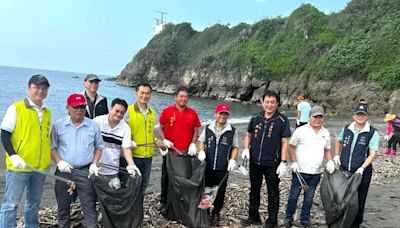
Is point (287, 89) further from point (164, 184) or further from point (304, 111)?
point (164, 184)

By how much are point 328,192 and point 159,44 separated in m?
87.7

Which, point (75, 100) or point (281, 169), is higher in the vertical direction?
point (75, 100)

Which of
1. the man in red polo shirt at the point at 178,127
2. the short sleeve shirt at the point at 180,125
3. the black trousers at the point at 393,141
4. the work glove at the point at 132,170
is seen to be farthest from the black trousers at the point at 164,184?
the black trousers at the point at 393,141

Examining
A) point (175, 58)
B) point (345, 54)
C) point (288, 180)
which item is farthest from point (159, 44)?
point (288, 180)

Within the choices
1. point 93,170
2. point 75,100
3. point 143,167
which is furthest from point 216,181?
point 75,100

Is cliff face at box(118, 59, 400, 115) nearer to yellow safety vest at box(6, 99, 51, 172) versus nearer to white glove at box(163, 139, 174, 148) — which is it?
white glove at box(163, 139, 174, 148)

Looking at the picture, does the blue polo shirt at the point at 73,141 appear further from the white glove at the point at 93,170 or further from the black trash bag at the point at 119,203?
the black trash bag at the point at 119,203

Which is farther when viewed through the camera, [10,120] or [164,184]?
[164,184]

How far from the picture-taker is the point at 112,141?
425 cm

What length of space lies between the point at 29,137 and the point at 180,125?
1.95 metres

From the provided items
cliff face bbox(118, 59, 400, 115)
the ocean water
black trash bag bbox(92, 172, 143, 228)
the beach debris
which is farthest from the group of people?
cliff face bbox(118, 59, 400, 115)

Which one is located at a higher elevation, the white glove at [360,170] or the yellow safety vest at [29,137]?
the yellow safety vest at [29,137]

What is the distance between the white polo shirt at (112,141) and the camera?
423cm

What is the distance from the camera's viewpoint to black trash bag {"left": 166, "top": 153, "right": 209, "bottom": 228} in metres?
4.48
